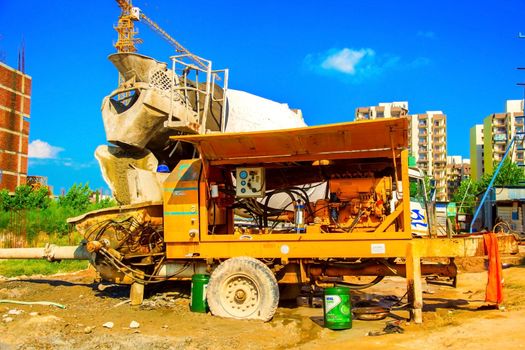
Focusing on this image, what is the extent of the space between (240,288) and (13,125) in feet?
168

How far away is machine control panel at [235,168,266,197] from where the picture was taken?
8.77 metres

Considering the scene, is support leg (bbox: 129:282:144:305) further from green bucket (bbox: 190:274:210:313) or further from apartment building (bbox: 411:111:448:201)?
apartment building (bbox: 411:111:448:201)

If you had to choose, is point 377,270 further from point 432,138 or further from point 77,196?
point 432,138

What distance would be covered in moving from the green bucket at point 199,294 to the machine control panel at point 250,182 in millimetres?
1583

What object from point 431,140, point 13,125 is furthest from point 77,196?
point 431,140

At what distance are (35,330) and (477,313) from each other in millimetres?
6468

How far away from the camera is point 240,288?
8.03 meters

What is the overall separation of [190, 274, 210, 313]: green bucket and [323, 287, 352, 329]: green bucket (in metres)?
2.15

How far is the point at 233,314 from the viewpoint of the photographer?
7934 mm

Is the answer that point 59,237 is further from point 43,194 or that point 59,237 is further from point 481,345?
point 481,345

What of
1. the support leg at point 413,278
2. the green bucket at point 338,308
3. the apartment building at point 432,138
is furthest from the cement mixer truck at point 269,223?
the apartment building at point 432,138

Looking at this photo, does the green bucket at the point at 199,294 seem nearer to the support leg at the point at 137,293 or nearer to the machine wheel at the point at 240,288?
the machine wheel at the point at 240,288

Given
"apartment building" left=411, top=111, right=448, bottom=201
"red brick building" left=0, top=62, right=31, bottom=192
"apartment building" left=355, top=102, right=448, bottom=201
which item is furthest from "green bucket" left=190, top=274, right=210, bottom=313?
"apartment building" left=411, top=111, right=448, bottom=201

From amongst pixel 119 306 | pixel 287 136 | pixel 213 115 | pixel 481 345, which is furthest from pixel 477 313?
pixel 213 115
